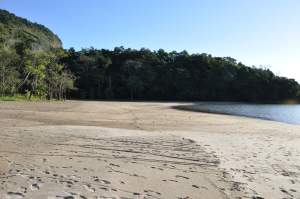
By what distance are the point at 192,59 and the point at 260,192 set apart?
8938 centimetres

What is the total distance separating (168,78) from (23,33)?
112ft

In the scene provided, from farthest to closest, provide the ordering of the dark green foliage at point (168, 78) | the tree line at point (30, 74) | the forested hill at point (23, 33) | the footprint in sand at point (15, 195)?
1. the dark green foliage at point (168, 78)
2. the forested hill at point (23, 33)
3. the tree line at point (30, 74)
4. the footprint in sand at point (15, 195)

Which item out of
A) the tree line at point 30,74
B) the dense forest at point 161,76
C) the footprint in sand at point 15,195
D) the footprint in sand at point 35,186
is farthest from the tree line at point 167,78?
the footprint in sand at point 15,195

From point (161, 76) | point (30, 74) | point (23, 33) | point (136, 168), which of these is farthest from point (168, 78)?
point (136, 168)

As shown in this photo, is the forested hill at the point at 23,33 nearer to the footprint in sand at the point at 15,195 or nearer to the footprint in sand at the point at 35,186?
the footprint in sand at the point at 35,186

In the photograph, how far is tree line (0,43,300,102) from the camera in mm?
84812

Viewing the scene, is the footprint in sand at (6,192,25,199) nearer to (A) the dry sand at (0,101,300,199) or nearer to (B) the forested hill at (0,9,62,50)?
(A) the dry sand at (0,101,300,199)

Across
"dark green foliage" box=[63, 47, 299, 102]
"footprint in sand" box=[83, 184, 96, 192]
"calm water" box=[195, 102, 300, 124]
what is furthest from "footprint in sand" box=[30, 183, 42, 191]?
"dark green foliage" box=[63, 47, 299, 102]

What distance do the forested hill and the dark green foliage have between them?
402 inches

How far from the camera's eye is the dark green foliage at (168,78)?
279 feet

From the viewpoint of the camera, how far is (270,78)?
9700 centimetres

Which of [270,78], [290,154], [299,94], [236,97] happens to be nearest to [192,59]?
[236,97]

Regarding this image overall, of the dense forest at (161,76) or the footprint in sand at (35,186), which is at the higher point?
the dense forest at (161,76)

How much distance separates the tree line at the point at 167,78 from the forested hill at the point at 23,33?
7683 millimetres
